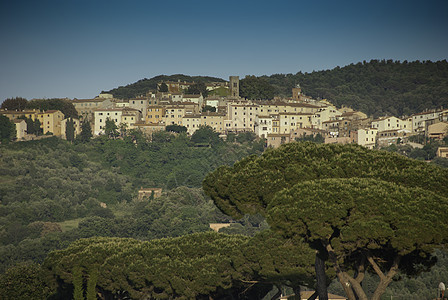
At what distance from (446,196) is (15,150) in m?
77.2

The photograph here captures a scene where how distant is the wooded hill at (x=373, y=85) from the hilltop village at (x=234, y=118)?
25.6 m

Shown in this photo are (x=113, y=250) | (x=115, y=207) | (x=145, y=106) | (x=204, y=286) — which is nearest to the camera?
(x=204, y=286)

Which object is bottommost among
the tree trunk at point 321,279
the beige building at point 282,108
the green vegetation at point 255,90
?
the tree trunk at point 321,279

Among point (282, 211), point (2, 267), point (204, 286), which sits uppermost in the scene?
point (282, 211)

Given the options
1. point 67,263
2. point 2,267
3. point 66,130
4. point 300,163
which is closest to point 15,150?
point 66,130

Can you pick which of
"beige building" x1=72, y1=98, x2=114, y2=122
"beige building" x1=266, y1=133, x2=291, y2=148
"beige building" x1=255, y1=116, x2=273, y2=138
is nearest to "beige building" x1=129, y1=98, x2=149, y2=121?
"beige building" x1=72, y1=98, x2=114, y2=122

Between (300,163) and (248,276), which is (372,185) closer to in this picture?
(300,163)

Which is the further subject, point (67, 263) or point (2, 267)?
point (2, 267)

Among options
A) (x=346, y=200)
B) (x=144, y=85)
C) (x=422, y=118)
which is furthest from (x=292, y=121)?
(x=346, y=200)

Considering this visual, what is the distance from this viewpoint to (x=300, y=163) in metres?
19.7

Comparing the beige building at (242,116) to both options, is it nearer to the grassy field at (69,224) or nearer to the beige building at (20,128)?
the beige building at (20,128)

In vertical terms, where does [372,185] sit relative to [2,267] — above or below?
above

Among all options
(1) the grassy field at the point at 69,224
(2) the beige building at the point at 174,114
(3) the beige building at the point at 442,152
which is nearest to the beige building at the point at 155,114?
(2) the beige building at the point at 174,114

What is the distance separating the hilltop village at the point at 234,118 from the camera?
3548 inches
